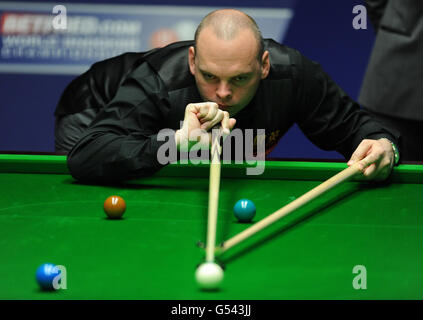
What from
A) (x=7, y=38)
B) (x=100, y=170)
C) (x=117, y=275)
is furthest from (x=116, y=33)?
(x=117, y=275)

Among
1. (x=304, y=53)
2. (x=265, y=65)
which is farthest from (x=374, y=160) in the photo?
(x=304, y=53)

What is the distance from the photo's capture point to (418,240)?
1.80 meters

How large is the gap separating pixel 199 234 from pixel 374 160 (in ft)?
3.07

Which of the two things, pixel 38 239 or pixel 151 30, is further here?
pixel 151 30

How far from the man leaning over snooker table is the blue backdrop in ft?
6.14

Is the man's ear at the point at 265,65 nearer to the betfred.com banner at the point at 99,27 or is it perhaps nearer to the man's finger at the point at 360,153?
the man's finger at the point at 360,153

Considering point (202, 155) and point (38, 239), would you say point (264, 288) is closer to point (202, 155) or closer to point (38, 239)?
point (38, 239)

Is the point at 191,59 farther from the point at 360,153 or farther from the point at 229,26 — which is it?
the point at 360,153

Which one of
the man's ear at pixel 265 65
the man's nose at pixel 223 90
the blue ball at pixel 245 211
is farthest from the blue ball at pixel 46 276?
the man's ear at pixel 265 65

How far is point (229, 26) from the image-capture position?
8.34 feet

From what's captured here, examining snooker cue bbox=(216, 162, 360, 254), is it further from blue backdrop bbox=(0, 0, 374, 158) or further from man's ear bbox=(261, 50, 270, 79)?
blue backdrop bbox=(0, 0, 374, 158)

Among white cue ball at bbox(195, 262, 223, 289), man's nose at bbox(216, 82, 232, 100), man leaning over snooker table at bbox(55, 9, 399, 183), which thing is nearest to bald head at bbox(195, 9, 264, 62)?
man leaning over snooker table at bbox(55, 9, 399, 183)

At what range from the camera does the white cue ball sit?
1.35 meters
